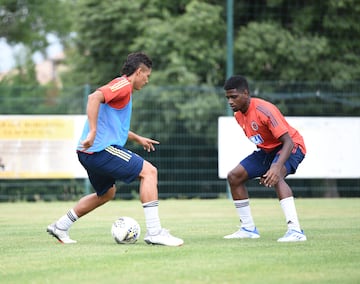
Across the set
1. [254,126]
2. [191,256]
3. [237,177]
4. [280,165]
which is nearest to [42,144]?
[237,177]

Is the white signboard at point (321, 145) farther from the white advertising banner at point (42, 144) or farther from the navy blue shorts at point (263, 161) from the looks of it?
the navy blue shorts at point (263, 161)

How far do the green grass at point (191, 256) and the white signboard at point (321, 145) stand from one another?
6.74 meters

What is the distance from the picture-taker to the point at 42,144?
64.3ft

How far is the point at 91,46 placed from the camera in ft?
91.1

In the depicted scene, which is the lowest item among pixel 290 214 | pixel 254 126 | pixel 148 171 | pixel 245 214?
pixel 245 214

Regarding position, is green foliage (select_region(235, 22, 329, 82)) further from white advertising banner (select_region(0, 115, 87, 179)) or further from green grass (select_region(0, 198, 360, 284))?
green grass (select_region(0, 198, 360, 284))

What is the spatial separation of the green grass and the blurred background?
307 inches

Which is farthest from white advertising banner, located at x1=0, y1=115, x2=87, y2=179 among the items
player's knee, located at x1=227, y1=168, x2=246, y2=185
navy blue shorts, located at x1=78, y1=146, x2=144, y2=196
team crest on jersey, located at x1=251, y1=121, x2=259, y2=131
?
navy blue shorts, located at x1=78, y1=146, x2=144, y2=196

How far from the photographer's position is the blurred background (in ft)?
68.5

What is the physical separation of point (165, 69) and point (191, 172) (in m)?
4.85

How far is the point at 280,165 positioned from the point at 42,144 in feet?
37.1

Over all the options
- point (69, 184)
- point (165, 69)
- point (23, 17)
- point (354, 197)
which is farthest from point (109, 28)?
point (23, 17)

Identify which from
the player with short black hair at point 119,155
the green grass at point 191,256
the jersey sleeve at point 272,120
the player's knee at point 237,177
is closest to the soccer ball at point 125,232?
the green grass at point 191,256

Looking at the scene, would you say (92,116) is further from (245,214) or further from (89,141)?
(245,214)
